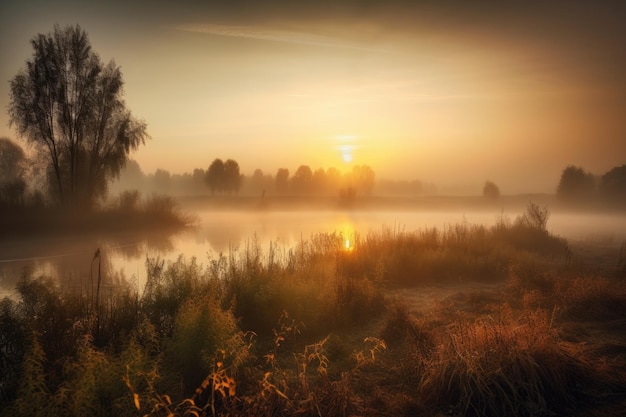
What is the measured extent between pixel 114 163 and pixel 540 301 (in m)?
23.6

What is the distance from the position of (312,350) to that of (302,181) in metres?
82.0

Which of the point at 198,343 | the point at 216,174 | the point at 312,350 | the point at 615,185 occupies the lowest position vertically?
the point at 312,350

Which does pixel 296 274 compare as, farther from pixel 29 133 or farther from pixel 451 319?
pixel 29 133

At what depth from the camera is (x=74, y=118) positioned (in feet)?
73.7

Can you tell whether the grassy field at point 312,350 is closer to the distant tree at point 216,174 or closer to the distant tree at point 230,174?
the distant tree at point 216,174

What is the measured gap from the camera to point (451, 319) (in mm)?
7402

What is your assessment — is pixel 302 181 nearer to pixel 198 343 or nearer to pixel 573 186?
pixel 573 186

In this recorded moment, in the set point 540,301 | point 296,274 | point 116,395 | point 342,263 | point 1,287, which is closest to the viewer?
point 116,395

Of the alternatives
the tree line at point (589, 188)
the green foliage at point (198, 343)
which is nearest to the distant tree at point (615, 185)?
the tree line at point (589, 188)

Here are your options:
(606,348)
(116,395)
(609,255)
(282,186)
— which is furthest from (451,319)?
(282,186)

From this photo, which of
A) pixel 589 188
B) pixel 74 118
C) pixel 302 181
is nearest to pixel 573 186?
pixel 589 188

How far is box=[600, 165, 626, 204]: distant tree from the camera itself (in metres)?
57.2

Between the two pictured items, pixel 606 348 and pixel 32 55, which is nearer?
pixel 606 348

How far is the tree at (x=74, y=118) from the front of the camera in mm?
20984
